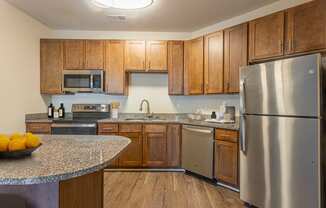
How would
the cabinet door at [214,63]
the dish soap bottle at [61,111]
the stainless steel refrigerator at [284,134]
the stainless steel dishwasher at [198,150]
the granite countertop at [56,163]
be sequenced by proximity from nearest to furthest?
the granite countertop at [56,163], the stainless steel refrigerator at [284,134], the stainless steel dishwasher at [198,150], the cabinet door at [214,63], the dish soap bottle at [61,111]

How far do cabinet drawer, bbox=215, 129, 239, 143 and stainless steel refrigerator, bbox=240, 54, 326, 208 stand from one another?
1.45ft

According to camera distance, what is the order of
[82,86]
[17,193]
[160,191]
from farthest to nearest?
[82,86], [160,191], [17,193]

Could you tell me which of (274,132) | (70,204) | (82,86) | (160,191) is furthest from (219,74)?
(70,204)

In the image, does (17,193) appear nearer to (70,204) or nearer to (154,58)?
(70,204)

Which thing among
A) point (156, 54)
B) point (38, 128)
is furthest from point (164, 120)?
point (38, 128)

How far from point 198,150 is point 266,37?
1.83 metres

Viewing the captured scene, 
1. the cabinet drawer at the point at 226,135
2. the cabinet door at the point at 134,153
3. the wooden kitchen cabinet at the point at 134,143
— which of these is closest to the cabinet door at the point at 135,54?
the wooden kitchen cabinet at the point at 134,143

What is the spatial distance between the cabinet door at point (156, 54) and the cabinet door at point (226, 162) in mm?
1728

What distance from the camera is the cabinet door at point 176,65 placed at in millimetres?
4668

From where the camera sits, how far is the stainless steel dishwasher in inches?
151

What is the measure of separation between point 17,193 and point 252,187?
2376mm

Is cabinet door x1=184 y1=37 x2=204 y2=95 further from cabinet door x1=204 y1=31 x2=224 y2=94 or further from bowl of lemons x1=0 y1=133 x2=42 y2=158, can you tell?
bowl of lemons x1=0 y1=133 x2=42 y2=158

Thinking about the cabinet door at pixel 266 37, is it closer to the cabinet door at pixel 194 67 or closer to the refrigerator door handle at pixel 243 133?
the refrigerator door handle at pixel 243 133

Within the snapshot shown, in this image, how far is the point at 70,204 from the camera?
1354 millimetres
